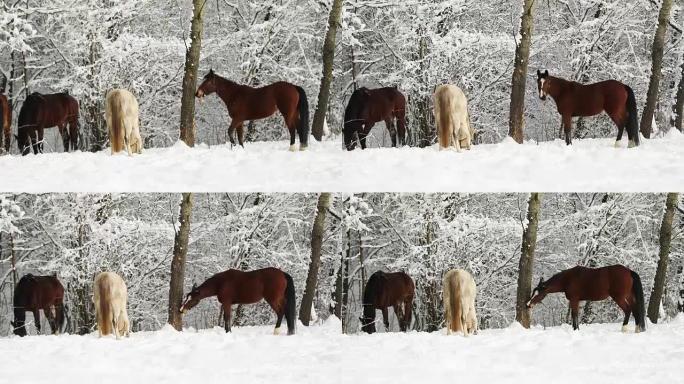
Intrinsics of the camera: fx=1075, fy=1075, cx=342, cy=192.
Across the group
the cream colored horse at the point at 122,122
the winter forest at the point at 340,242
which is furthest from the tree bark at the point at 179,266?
the winter forest at the point at 340,242

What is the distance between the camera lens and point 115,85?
17344 mm

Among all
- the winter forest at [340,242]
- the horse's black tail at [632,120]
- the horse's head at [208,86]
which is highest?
the horse's head at [208,86]

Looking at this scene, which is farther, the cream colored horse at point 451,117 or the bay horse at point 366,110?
the bay horse at point 366,110

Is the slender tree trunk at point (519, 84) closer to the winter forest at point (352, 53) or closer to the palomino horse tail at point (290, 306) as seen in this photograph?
the palomino horse tail at point (290, 306)

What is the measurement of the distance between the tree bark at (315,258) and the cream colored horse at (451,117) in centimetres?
151

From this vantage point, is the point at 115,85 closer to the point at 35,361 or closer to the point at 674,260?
the point at 35,361

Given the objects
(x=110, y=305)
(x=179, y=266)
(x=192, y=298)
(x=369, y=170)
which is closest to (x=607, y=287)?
(x=369, y=170)

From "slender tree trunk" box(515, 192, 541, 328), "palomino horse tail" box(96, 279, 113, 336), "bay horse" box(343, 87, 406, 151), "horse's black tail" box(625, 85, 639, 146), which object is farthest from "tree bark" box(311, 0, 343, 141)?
"horse's black tail" box(625, 85, 639, 146)

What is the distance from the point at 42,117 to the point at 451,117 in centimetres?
470

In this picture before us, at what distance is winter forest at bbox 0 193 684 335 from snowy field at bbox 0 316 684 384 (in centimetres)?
486

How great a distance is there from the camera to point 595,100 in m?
10.2

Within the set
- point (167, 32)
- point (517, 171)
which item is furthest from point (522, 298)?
point (167, 32)

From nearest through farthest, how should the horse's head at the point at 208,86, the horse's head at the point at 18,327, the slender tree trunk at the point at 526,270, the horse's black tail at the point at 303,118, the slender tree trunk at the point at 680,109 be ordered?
1. the horse's black tail at the point at 303,118
2. the horse's head at the point at 208,86
3. the slender tree trunk at the point at 526,270
4. the horse's head at the point at 18,327
5. the slender tree trunk at the point at 680,109

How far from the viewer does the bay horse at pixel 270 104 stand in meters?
10.1
